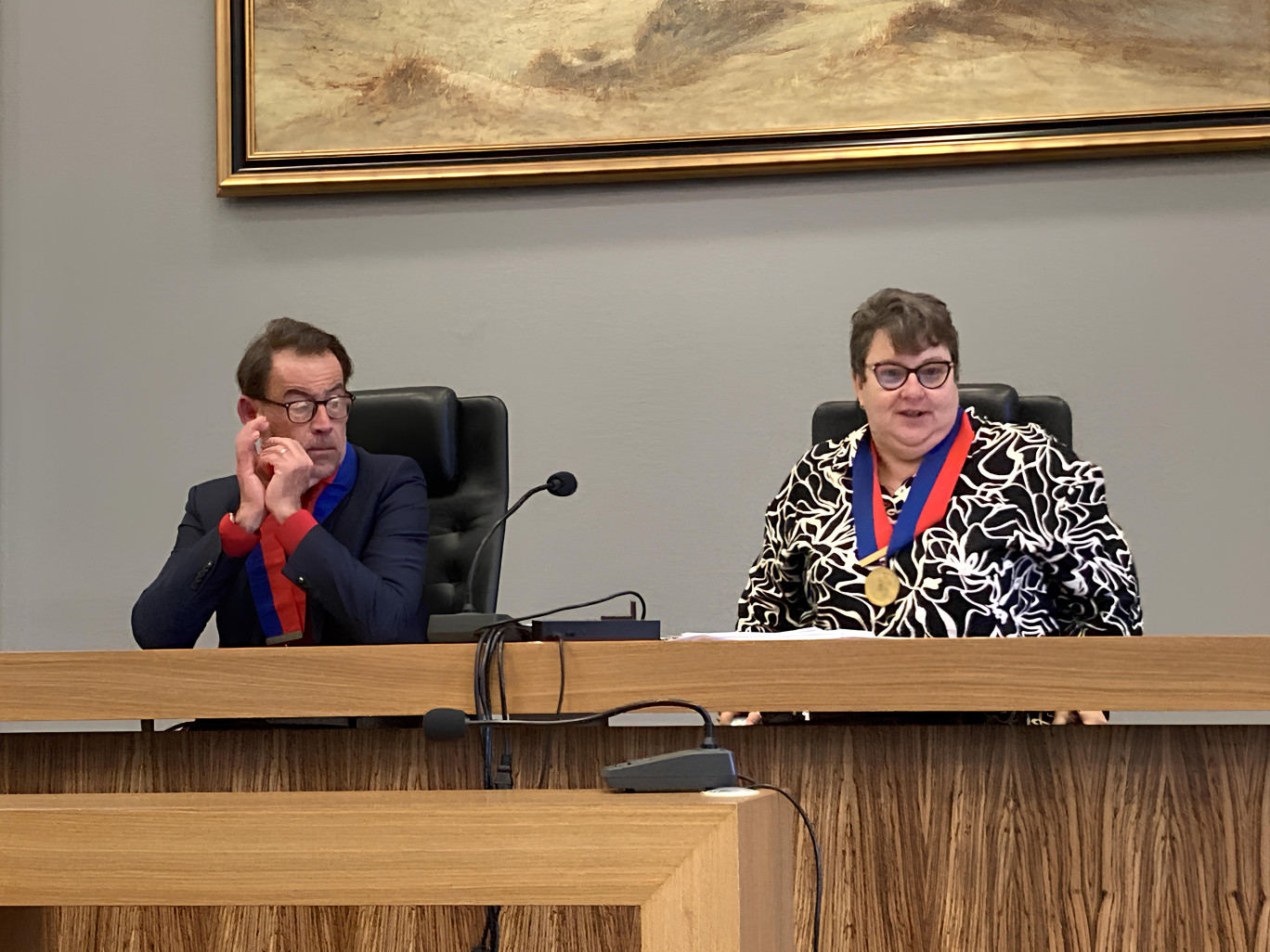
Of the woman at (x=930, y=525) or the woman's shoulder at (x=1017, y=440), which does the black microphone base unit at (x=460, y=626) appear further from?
the woman's shoulder at (x=1017, y=440)

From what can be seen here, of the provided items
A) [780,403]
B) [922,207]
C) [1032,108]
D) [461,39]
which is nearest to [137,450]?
[461,39]

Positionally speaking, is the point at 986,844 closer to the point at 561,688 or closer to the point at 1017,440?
the point at 561,688

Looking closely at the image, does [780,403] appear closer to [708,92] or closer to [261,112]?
[708,92]

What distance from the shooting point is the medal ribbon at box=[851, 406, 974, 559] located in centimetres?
185

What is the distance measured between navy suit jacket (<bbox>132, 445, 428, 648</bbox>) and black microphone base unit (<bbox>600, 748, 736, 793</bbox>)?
117 cm

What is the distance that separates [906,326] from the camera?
6.38 feet

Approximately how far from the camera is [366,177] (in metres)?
2.75

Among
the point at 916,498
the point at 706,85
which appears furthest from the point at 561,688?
the point at 706,85

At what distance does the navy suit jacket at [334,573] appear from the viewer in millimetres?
1849

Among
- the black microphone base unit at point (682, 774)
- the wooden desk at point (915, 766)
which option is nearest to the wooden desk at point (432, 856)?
the black microphone base unit at point (682, 774)

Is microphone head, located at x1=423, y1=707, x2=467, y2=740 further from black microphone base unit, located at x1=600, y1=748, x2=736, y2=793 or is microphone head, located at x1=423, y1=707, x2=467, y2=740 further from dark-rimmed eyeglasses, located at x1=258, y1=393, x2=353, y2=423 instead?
dark-rimmed eyeglasses, located at x1=258, y1=393, x2=353, y2=423

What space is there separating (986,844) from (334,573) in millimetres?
1021

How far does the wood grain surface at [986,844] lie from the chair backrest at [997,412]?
1.00 metres

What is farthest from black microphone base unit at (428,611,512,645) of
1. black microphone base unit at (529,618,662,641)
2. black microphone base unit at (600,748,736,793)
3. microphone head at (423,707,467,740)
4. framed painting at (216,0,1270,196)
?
framed painting at (216,0,1270,196)
